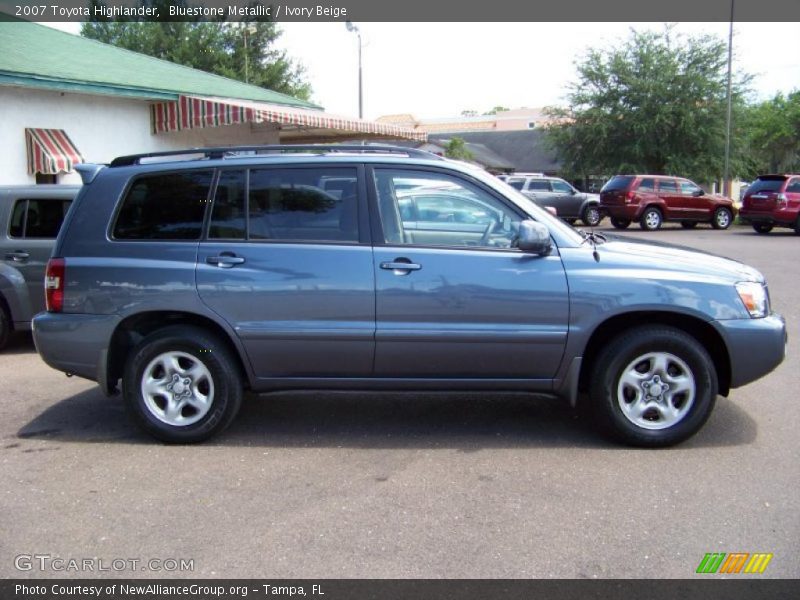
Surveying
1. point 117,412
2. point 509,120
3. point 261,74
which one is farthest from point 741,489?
point 509,120

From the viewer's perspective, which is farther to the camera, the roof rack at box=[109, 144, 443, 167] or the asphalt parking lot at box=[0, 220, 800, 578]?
the roof rack at box=[109, 144, 443, 167]

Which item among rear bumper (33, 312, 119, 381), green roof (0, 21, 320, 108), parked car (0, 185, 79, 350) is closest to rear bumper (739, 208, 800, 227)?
green roof (0, 21, 320, 108)

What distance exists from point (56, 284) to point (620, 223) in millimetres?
23273

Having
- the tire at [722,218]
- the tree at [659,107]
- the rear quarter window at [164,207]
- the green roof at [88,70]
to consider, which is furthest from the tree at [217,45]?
the rear quarter window at [164,207]

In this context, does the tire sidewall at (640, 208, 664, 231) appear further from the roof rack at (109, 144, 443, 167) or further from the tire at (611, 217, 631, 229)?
the roof rack at (109, 144, 443, 167)

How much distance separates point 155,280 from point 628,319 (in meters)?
3.03

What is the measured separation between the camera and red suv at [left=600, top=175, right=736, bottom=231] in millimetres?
24797

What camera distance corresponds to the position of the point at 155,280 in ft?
16.2

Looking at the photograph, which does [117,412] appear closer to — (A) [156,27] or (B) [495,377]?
(B) [495,377]

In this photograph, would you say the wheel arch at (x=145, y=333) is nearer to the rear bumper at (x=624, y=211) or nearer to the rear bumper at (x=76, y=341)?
the rear bumper at (x=76, y=341)

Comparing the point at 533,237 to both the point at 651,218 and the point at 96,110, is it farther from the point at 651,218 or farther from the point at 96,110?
the point at 651,218

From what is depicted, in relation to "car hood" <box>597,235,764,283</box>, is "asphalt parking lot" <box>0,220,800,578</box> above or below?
below

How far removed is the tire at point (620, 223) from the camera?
25.4 metres

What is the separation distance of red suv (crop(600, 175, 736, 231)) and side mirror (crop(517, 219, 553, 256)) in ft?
69.1
